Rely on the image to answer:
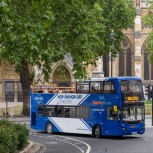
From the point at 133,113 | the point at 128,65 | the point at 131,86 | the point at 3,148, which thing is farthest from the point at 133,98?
the point at 128,65

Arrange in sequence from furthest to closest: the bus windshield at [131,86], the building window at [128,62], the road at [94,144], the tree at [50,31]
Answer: the building window at [128,62]
the bus windshield at [131,86]
the road at [94,144]
the tree at [50,31]

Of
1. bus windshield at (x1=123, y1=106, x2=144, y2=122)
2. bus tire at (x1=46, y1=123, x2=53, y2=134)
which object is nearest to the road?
bus windshield at (x1=123, y1=106, x2=144, y2=122)

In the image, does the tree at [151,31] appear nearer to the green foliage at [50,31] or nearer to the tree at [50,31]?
the green foliage at [50,31]

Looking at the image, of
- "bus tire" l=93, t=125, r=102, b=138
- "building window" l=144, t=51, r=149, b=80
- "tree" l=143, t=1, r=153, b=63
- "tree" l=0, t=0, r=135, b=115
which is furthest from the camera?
"building window" l=144, t=51, r=149, b=80

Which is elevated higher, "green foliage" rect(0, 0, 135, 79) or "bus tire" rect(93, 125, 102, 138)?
"green foliage" rect(0, 0, 135, 79)

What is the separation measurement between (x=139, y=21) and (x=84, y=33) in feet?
141

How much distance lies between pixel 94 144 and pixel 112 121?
346 cm

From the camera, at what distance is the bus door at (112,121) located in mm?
30719

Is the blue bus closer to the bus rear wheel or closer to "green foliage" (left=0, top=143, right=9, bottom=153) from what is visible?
the bus rear wheel

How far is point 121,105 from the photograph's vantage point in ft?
100.0

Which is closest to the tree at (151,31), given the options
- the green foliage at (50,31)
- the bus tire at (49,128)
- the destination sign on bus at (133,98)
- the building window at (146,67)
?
the building window at (146,67)

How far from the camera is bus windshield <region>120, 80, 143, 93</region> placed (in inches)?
1203

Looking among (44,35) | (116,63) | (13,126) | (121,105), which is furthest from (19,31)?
(116,63)

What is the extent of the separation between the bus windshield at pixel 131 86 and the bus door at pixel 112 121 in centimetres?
107
